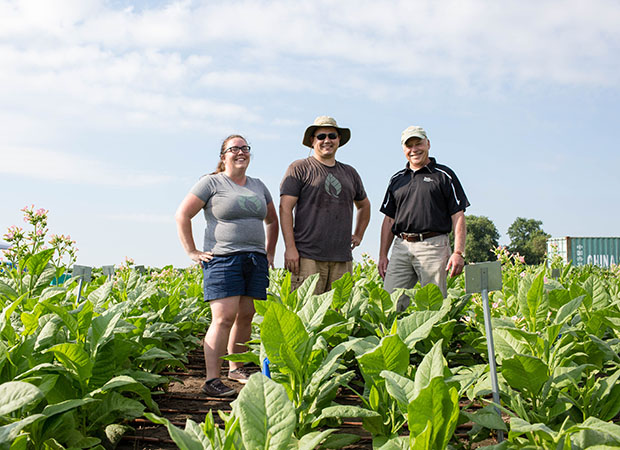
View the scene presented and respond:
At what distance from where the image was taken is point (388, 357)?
7.12 feet

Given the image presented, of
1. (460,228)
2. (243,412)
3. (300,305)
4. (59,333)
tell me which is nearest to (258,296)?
(300,305)

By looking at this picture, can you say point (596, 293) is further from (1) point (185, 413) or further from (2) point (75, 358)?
(2) point (75, 358)

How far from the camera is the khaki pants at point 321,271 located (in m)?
4.64

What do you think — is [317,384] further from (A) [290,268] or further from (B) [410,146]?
(B) [410,146]

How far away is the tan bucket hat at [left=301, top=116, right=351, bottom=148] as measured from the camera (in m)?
4.78

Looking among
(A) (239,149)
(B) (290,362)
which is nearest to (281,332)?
(B) (290,362)

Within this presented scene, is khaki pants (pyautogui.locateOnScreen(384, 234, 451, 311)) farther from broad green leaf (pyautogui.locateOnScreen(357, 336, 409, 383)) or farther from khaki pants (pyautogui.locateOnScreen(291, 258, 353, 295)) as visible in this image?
broad green leaf (pyautogui.locateOnScreen(357, 336, 409, 383))

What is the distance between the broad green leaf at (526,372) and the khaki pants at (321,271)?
7.99ft

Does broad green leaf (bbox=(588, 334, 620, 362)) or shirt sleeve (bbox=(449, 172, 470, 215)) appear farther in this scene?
shirt sleeve (bbox=(449, 172, 470, 215))

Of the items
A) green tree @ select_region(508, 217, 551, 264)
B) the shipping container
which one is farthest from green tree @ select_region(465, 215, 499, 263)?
the shipping container

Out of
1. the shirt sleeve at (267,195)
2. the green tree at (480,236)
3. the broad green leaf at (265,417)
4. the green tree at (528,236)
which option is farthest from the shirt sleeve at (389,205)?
the green tree at (528,236)

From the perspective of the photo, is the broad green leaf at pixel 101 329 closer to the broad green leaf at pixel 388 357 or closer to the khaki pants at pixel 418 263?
the broad green leaf at pixel 388 357

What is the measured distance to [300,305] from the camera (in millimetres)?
3207

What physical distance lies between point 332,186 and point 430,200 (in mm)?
849
